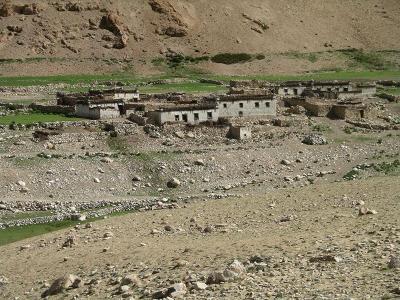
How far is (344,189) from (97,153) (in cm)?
1554

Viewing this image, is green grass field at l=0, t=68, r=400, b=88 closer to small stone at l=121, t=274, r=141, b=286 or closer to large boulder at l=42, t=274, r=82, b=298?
large boulder at l=42, t=274, r=82, b=298

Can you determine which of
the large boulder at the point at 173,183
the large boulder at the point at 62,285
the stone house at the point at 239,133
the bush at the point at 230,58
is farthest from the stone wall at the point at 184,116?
the bush at the point at 230,58

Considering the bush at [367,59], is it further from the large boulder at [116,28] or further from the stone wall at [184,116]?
the stone wall at [184,116]

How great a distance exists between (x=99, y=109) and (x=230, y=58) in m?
42.4

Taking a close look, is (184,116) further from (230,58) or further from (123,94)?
(230,58)

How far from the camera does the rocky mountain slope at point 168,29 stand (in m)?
90.4

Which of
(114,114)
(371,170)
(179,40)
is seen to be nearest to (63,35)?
(179,40)

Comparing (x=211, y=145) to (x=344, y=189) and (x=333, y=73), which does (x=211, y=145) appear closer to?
(x=344, y=189)

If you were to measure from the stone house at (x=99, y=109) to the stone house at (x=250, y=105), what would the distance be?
7630mm

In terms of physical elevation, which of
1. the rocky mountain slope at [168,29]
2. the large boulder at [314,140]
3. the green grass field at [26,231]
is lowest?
the green grass field at [26,231]

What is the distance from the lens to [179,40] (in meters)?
95.6

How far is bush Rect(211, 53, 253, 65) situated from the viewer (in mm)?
89312

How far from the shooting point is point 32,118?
1957 inches

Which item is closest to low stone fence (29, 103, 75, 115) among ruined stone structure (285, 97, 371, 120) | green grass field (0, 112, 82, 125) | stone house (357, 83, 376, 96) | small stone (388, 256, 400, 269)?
green grass field (0, 112, 82, 125)
